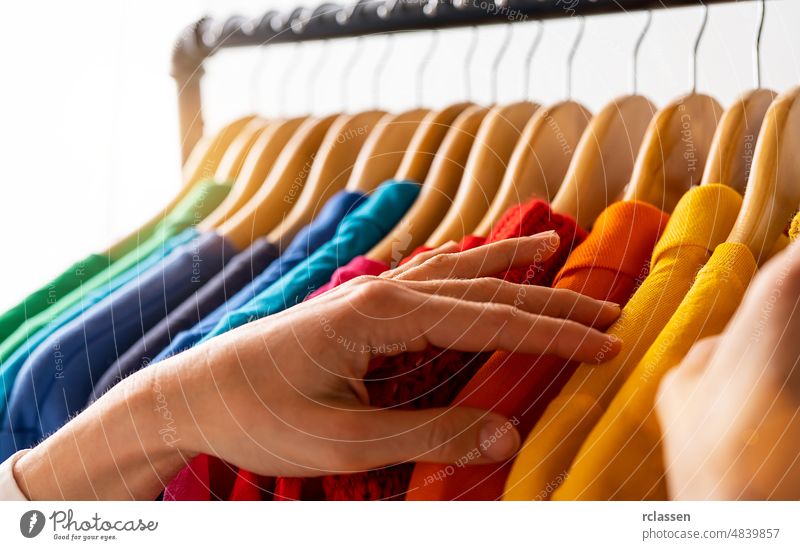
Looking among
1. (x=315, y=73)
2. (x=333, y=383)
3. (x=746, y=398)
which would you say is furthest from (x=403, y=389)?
(x=315, y=73)

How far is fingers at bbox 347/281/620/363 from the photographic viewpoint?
37cm

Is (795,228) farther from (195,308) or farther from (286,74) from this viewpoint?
(286,74)

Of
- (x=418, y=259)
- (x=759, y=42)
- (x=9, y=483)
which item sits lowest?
(x=9, y=483)

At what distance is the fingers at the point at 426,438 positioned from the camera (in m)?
0.36

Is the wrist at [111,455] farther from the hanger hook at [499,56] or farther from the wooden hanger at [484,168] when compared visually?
the hanger hook at [499,56]

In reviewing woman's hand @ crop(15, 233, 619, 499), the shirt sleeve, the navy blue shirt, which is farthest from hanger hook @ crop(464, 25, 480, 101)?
the shirt sleeve

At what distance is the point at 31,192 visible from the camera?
2.18ft

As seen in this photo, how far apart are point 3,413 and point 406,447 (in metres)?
0.30

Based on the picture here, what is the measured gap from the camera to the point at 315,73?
78cm

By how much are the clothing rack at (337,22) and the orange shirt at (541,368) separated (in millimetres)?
215

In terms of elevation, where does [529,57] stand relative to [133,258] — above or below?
above

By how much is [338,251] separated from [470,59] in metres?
0.24

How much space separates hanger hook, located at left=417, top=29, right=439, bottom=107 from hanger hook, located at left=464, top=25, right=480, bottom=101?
30 mm

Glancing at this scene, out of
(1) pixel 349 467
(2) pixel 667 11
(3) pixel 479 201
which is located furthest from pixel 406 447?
(2) pixel 667 11
